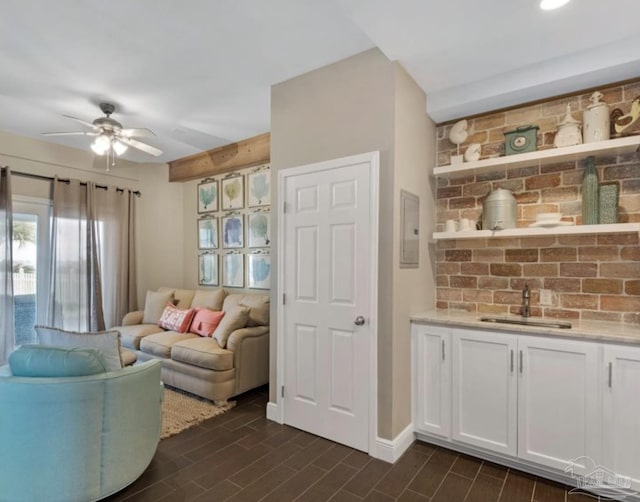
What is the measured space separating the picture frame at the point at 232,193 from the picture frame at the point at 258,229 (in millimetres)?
287

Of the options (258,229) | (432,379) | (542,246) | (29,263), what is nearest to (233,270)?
(258,229)

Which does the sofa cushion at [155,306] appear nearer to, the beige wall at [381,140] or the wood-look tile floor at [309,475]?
the wood-look tile floor at [309,475]

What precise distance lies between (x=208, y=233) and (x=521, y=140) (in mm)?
4050

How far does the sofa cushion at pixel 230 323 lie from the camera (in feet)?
11.2

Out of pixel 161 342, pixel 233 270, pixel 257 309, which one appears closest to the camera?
pixel 161 342

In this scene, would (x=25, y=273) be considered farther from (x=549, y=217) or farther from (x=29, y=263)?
(x=549, y=217)

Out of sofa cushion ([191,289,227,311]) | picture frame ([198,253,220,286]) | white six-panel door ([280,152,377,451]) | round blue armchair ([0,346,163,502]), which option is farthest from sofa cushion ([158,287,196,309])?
round blue armchair ([0,346,163,502])

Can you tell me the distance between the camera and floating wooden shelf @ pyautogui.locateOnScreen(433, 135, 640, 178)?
218 centimetres

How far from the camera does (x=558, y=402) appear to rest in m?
2.12

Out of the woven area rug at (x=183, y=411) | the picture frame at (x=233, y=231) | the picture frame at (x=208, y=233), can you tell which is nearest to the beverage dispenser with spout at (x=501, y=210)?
the woven area rug at (x=183, y=411)

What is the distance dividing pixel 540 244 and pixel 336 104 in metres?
1.88

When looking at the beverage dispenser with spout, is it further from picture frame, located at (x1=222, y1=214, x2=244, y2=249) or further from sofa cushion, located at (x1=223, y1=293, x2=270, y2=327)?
picture frame, located at (x1=222, y1=214, x2=244, y2=249)

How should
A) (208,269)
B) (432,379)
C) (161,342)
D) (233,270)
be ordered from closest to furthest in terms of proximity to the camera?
(432,379) < (161,342) < (233,270) < (208,269)

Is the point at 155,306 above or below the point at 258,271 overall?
below
